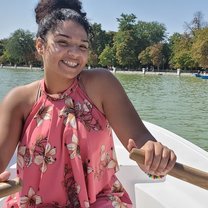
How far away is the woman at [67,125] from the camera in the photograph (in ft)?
4.42

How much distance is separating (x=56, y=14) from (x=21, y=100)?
1.14ft

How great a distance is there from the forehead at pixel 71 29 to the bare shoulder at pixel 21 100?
246 millimetres

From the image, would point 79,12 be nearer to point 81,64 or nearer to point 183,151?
point 81,64

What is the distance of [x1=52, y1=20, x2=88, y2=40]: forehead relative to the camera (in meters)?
1.40

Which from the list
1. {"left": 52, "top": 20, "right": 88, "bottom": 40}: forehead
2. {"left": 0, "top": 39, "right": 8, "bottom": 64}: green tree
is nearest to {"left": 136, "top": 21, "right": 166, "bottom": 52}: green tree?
{"left": 0, "top": 39, "right": 8, "bottom": 64}: green tree

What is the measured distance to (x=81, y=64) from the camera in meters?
1.42

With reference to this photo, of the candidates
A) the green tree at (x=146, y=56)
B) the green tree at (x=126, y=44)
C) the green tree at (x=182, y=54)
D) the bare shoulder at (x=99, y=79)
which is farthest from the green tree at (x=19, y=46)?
the bare shoulder at (x=99, y=79)

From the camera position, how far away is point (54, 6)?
1.48 m

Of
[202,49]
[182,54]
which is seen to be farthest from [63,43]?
[182,54]

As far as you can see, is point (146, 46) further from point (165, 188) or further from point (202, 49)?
point (165, 188)

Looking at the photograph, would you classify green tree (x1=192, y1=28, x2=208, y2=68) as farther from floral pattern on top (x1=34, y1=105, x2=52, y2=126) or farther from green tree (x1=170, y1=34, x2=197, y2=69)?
floral pattern on top (x1=34, y1=105, x2=52, y2=126)

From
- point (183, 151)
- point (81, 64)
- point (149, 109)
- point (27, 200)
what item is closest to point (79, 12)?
point (81, 64)

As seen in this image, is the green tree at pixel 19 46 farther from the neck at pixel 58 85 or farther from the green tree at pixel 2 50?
the neck at pixel 58 85

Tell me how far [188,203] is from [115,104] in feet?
3.37
